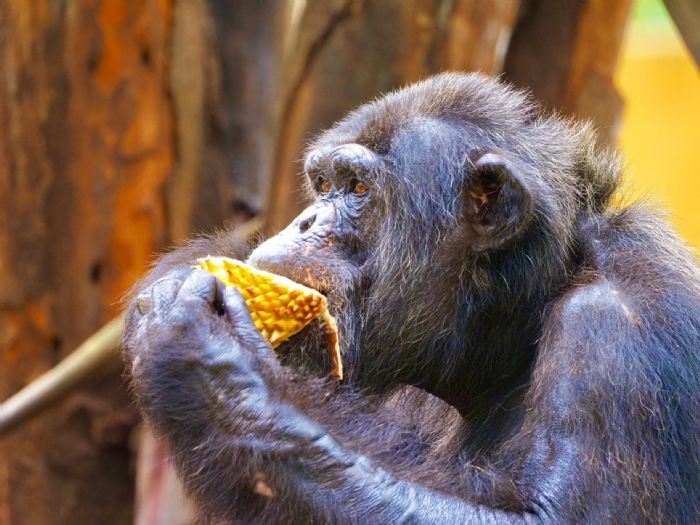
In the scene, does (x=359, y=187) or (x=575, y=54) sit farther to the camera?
(x=575, y=54)

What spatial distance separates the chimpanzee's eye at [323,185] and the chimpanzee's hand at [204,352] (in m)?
0.84

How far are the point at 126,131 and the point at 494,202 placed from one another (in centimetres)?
354

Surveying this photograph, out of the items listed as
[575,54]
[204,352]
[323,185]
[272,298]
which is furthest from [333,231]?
[575,54]

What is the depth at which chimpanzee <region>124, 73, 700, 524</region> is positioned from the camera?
2.65 m

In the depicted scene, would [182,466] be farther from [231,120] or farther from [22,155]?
[231,120]

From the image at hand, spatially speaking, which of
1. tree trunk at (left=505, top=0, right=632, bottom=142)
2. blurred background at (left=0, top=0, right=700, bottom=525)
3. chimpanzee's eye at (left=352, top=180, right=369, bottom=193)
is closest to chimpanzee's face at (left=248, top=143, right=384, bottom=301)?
chimpanzee's eye at (left=352, top=180, right=369, bottom=193)

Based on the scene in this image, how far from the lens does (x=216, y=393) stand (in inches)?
104

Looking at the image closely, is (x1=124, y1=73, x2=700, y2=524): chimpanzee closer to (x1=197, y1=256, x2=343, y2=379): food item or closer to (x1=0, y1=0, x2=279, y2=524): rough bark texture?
(x1=197, y1=256, x2=343, y2=379): food item

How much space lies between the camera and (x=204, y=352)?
266cm

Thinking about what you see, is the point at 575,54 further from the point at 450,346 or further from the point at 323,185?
the point at 450,346

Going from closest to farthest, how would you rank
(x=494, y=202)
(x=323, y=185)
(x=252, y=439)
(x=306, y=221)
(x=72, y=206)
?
(x=252, y=439)
(x=494, y=202)
(x=306, y=221)
(x=323, y=185)
(x=72, y=206)

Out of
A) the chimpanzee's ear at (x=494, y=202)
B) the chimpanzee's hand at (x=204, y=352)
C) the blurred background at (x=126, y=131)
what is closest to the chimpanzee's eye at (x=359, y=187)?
the chimpanzee's ear at (x=494, y=202)

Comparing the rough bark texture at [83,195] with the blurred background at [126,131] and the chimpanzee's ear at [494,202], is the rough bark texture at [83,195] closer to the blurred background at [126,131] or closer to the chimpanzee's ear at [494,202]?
the blurred background at [126,131]

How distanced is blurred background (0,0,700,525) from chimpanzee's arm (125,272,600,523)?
265 cm
